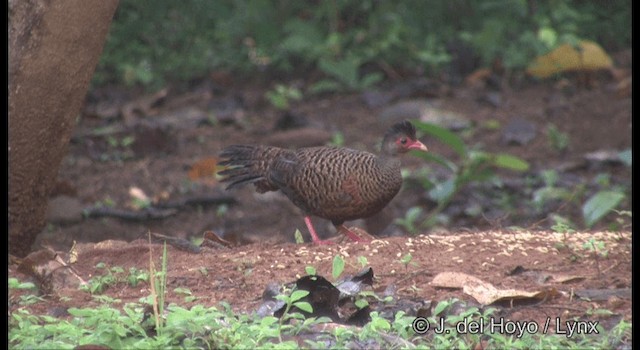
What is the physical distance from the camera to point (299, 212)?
312 inches

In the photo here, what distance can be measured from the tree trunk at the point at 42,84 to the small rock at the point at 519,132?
14.2 ft

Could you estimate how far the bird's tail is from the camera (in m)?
5.89

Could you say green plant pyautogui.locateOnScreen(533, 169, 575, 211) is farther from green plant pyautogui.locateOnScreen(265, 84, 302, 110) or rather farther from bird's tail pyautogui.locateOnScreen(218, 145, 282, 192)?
green plant pyautogui.locateOnScreen(265, 84, 302, 110)

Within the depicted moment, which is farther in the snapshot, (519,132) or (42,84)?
(519,132)

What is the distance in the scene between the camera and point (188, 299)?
13.7 ft

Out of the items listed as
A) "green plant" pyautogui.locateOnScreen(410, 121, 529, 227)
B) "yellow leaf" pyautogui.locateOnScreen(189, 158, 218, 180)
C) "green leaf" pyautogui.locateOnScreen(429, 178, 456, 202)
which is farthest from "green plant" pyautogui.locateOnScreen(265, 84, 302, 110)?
"green leaf" pyautogui.locateOnScreen(429, 178, 456, 202)

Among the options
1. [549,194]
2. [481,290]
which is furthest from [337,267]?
[549,194]

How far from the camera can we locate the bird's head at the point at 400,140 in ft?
18.8

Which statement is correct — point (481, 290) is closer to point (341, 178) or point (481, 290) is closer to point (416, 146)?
point (341, 178)

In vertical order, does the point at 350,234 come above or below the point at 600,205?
above

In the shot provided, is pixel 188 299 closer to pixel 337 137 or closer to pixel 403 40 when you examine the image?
pixel 337 137

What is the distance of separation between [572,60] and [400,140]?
4.84 m

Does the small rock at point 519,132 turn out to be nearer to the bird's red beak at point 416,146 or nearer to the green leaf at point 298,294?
the bird's red beak at point 416,146

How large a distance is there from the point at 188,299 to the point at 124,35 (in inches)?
266
